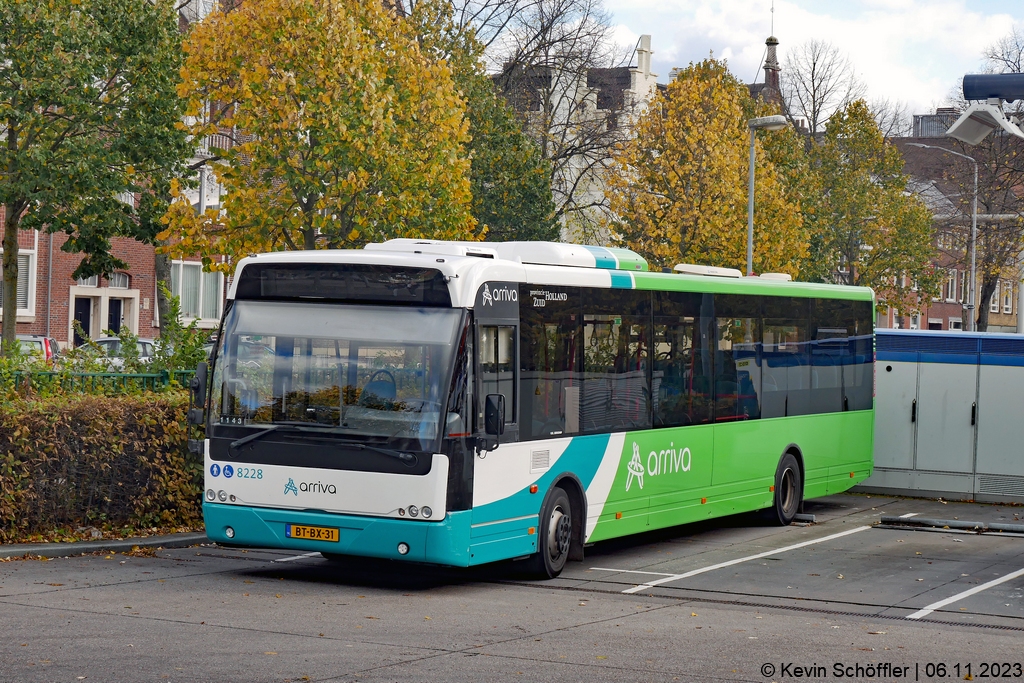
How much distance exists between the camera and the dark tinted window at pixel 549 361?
500 inches

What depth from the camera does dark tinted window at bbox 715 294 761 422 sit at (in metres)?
16.3

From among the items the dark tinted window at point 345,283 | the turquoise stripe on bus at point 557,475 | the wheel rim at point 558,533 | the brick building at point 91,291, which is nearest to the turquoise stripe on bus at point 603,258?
the turquoise stripe on bus at point 557,475

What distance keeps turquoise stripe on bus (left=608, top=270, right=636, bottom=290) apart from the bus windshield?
9.56 ft

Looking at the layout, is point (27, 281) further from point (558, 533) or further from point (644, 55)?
point (644, 55)

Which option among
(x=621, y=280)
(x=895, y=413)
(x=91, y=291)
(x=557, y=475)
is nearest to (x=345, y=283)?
(x=557, y=475)

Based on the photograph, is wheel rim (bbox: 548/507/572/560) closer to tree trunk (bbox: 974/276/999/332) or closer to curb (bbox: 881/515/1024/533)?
curb (bbox: 881/515/1024/533)

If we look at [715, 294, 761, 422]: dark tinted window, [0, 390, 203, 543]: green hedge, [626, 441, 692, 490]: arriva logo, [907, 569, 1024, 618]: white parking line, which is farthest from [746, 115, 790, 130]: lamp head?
[0, 390, 203, 543]: green hedge

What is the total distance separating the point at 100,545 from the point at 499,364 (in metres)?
4.37

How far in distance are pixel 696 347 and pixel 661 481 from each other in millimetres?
1680

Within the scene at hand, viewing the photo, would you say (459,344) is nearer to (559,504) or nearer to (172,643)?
(559,504)

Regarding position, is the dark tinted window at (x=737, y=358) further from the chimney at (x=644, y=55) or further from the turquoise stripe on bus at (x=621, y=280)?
the chimney at (x=644, y=55)

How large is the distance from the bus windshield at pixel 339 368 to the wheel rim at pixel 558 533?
2.05 metres

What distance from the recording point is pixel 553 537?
13.0 metres

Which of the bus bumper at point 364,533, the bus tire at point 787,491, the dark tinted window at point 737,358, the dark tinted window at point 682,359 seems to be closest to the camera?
the bus bumper at point 364,533
